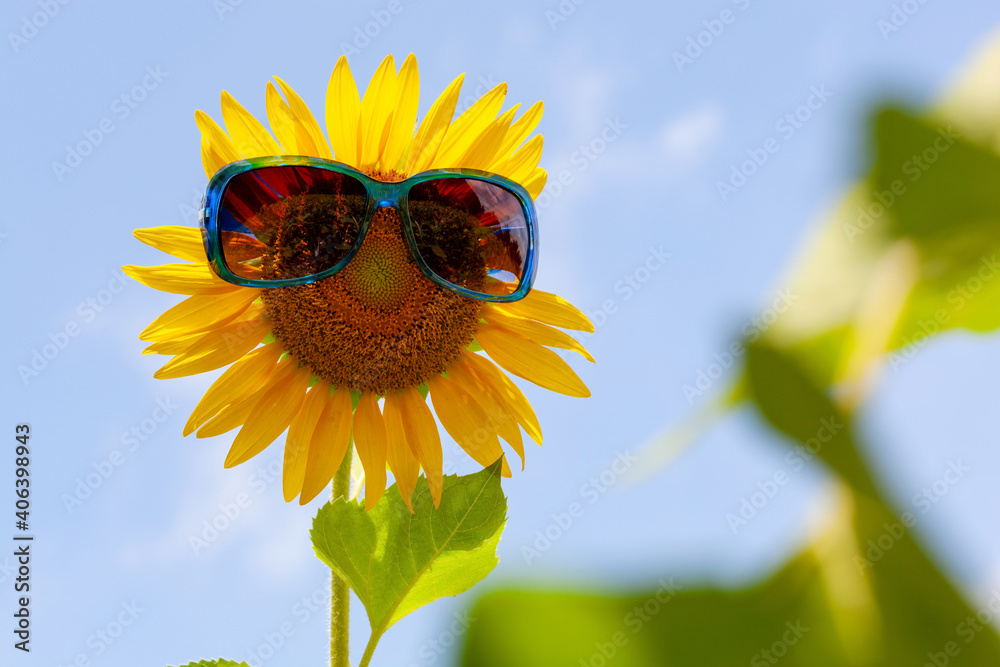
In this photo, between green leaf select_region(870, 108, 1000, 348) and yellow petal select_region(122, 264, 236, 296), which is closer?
yellow petal select_region(122, 264, 236, 296)

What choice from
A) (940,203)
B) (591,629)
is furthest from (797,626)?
(940,203)

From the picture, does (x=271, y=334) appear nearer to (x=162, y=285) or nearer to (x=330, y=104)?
(x=162, y=285)

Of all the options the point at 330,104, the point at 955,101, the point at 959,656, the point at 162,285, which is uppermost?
the point at 955,101

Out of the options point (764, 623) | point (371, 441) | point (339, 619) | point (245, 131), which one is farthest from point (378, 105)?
point (764, 623)

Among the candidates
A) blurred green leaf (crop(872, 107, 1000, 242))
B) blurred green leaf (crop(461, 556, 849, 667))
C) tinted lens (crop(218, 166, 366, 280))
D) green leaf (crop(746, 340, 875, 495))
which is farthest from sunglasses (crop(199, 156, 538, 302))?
blurred green leaf (crop(872, 107, 1000, 242))

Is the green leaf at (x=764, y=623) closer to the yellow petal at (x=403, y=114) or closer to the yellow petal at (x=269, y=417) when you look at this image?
the yellow petal at (x=269, y=417)

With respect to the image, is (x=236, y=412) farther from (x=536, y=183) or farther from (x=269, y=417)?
(x=536, y=183)

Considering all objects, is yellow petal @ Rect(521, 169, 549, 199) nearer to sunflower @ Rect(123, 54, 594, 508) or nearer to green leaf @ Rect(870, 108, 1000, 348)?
sunflower @ Rect(123, 54, 594, 508)
